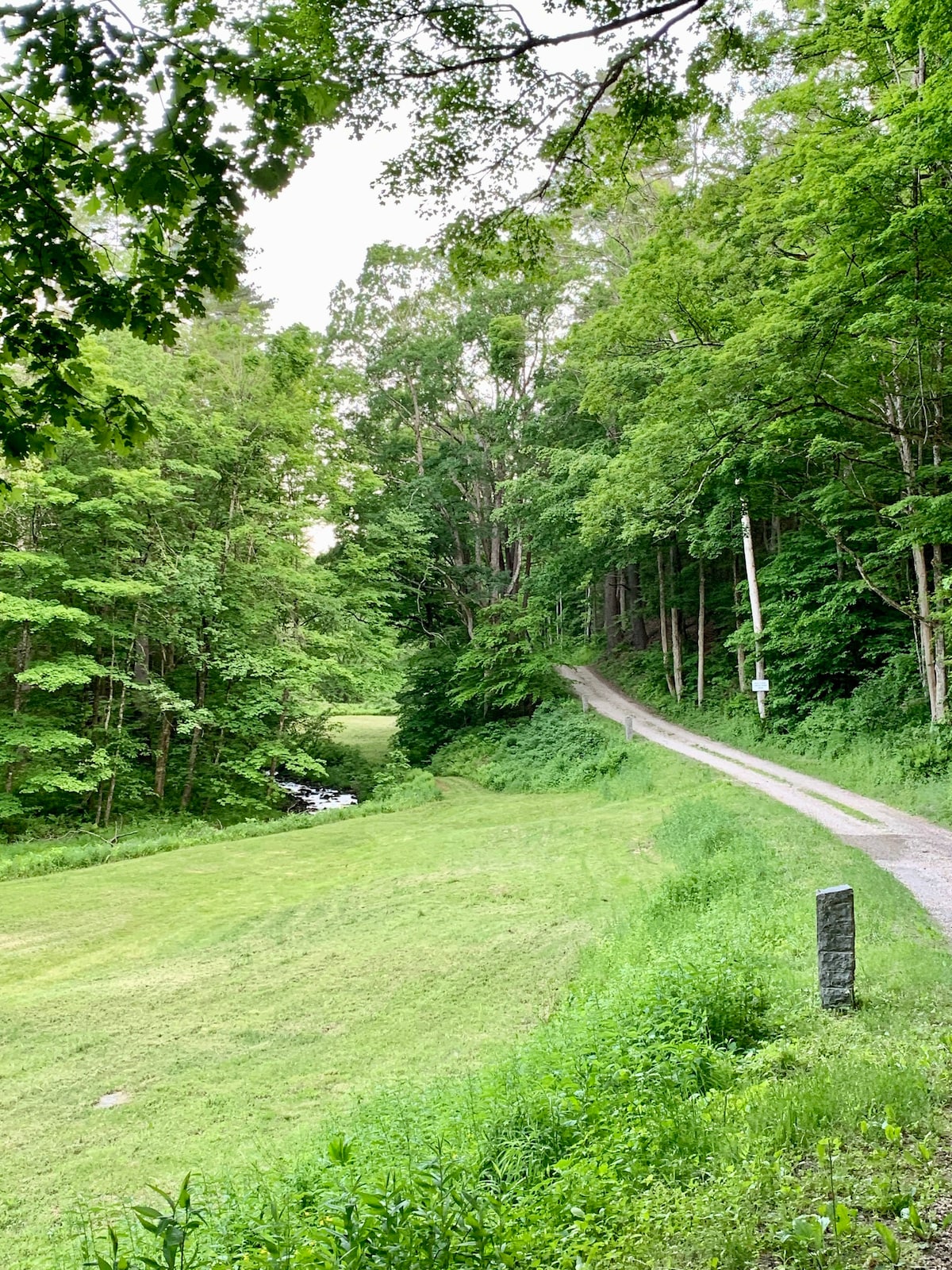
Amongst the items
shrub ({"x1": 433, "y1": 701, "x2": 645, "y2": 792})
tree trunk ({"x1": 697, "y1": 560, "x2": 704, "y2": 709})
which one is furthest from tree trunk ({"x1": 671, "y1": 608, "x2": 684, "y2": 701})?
shrub ({"x1": 433, "y1": 701, "x2": 645, "y2": 792})

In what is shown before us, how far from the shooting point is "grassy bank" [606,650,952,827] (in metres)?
10.9

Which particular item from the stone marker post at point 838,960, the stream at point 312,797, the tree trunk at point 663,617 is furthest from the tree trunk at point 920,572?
the stream at point 312,797

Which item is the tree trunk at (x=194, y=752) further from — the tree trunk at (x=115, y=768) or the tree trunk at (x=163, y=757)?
the tree trunk at (x=115, y=768)

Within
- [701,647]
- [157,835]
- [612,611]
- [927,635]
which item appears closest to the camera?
[927,635]

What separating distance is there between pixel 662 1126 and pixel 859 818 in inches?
332

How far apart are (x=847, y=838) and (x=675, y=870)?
2.29 metres

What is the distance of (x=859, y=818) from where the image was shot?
10.1 meters

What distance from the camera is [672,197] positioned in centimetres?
1088

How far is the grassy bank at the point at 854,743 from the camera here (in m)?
Answer: 10.9

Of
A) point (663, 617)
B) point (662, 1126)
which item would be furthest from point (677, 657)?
point (662, 1126)

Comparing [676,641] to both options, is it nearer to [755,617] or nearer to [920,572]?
[755,617]

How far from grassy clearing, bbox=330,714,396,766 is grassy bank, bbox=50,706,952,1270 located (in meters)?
15.7

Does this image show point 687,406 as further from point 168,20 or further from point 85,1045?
point 85,1045

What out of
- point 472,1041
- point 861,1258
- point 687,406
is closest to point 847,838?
point 472,1041
